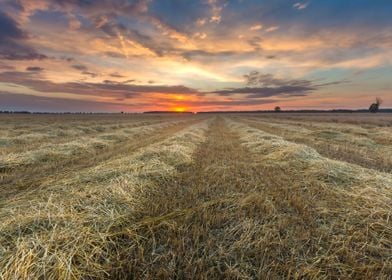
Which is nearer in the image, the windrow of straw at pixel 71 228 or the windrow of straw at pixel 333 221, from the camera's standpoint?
the windrow of straw at pixel 71 228

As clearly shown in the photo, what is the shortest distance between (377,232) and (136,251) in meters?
3.93

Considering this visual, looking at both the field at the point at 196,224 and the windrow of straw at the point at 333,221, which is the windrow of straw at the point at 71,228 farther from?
the windrow of straw at the point at 333,221

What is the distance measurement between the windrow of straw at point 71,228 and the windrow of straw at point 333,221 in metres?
2.39

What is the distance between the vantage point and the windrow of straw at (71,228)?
10.4 feet

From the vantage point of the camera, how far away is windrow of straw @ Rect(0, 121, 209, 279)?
3173mm

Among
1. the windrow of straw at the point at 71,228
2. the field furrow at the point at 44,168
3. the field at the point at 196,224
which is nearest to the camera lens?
the windrow of straw at the point at 71,228

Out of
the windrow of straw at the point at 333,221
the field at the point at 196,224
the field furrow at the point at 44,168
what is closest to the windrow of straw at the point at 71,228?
the field at the point at 196,224

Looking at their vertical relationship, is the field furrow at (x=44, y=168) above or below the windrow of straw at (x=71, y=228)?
below

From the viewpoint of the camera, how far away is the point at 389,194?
5988mm

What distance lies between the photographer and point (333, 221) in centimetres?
468

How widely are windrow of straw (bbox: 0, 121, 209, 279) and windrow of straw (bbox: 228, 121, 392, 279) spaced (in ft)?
7.83

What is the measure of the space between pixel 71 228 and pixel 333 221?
435 cm

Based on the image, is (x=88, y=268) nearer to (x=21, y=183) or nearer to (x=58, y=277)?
(x=58, y=277)

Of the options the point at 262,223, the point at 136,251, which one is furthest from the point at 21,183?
the point at 262,223
